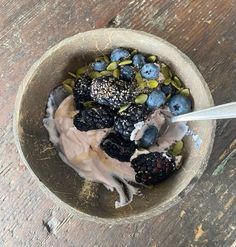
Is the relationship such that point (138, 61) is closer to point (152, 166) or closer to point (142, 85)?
point (142, 85)

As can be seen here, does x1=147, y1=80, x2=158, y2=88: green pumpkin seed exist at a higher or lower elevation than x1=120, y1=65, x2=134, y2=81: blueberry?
lower

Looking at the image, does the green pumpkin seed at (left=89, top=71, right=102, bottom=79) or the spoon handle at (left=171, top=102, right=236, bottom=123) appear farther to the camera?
the green pumpkin seed at (left=89, top=71, right=102, bottom=79)

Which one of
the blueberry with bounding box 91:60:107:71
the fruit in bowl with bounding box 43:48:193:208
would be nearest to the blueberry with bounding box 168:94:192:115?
the fruit in bowl with bounding box 43:48:193:208

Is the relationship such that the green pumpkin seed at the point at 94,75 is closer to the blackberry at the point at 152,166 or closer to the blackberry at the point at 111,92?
the blackberry at the point at 111,92

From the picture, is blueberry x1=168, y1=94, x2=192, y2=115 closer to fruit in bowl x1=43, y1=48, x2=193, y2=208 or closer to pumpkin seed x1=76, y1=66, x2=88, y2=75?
fruit in bowl x1=43, y1=48, x2=193, y2=208

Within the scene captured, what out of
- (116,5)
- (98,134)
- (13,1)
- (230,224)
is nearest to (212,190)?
(230,224)

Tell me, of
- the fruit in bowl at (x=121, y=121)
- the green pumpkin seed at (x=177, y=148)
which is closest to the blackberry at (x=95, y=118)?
the fruit in bowl at (x=121, y=121)
